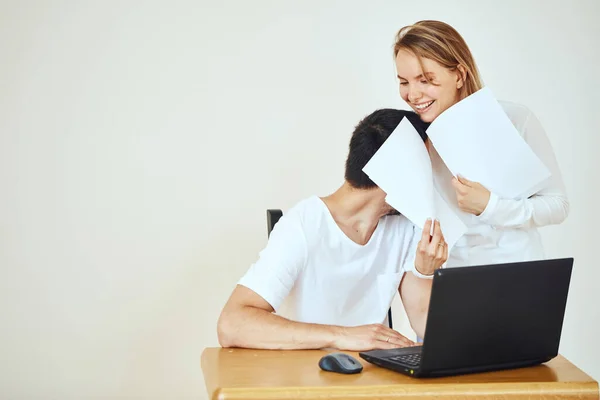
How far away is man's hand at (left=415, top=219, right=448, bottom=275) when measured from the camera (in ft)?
5.75

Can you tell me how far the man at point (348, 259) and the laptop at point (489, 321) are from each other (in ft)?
1.05

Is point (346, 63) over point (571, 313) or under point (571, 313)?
over

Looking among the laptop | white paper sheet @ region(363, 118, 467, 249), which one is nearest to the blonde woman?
white paper sheet @ region(363, 118, 467, 249)

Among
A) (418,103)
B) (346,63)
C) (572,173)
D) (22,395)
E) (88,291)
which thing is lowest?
(22,395)

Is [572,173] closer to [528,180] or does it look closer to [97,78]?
[528,180]

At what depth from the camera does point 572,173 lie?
342 centimetres

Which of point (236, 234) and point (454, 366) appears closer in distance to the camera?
point (454, 366)

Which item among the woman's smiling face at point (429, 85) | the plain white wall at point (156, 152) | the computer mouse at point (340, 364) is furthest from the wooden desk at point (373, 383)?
the plain white wall at point (156, 152)

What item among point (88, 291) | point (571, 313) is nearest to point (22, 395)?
point (88, 291)

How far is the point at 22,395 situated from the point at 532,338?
2176mm

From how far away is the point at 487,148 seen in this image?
6.39ft

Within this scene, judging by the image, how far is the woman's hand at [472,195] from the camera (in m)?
1.90

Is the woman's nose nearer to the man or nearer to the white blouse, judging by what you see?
the man

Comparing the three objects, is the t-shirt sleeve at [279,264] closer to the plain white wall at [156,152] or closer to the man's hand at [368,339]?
the man's hand at [368,339]
